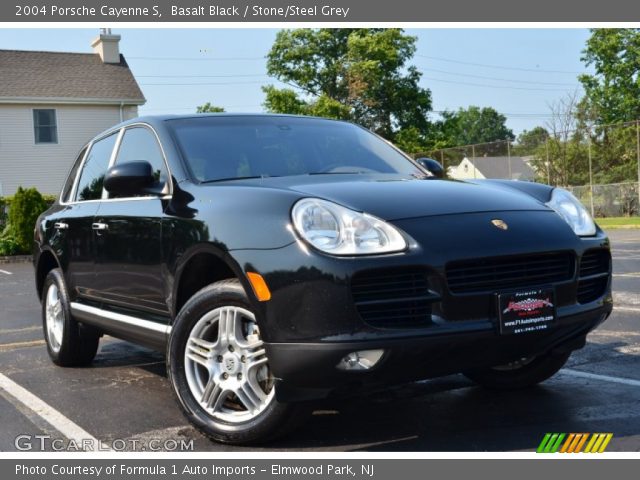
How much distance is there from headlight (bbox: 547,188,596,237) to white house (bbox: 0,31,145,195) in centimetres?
3132

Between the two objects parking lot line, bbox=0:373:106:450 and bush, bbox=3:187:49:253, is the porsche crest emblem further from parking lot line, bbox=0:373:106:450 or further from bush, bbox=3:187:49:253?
bush, bbox=3:187:49:253

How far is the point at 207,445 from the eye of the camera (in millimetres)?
4102

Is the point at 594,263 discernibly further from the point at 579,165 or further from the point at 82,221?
the point at 579,165

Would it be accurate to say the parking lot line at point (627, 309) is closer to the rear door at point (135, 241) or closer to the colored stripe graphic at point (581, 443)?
the colored stripe graphic at point (581, 443)

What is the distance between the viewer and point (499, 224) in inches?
157

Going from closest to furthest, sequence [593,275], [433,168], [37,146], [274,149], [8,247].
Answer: [593,275] < [274,149] < [433,168] < [8,247] < [37,146]

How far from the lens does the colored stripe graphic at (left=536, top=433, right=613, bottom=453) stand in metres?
3.88

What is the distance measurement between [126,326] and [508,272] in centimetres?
235

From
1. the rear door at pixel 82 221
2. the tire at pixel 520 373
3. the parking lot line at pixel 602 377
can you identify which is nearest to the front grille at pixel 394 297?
the tire at pixel 520 373

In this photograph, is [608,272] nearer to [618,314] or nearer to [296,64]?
[618,314]

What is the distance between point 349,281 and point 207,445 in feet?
3.80

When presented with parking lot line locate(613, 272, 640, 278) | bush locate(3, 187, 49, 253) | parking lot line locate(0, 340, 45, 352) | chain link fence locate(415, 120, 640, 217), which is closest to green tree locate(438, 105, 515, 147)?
chain link fence locate(415, 120, 640, 217)

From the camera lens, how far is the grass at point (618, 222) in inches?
948

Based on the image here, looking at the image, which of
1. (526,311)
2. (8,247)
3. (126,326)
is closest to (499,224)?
(526,311)
